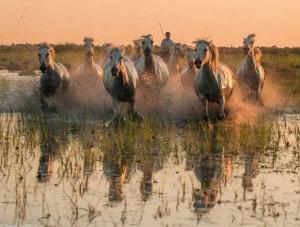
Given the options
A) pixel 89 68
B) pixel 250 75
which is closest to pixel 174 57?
pixel 89 68

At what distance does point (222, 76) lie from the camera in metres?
17.0

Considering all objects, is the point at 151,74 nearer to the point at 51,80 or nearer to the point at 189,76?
the point at 51,80

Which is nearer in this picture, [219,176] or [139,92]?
[219,176]

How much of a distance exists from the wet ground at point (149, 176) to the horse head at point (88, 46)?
6.43 meters

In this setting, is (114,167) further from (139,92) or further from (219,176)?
(139,92)

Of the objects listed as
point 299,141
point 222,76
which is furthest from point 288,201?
point 222,76

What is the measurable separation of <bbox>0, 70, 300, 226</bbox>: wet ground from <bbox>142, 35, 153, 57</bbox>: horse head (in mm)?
3661

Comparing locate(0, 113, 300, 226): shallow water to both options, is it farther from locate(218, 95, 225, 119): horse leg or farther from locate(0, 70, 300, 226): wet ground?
locate(218, 95, 225, 119): horse leg

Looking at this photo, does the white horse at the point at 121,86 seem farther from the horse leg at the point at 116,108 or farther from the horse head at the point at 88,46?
the horse head at the point at 88,46

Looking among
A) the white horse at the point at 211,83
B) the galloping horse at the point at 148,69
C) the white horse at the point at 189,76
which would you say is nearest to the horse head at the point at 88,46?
the galloping horse at the point at 148,69

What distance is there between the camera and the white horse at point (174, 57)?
2464 cm


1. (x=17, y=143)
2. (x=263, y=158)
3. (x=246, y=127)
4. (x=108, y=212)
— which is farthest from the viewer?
(x=246, y=127)

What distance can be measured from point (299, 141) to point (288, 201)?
503 cm

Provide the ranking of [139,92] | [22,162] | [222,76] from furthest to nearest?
[139,92] → [222,76] → [22,162]
